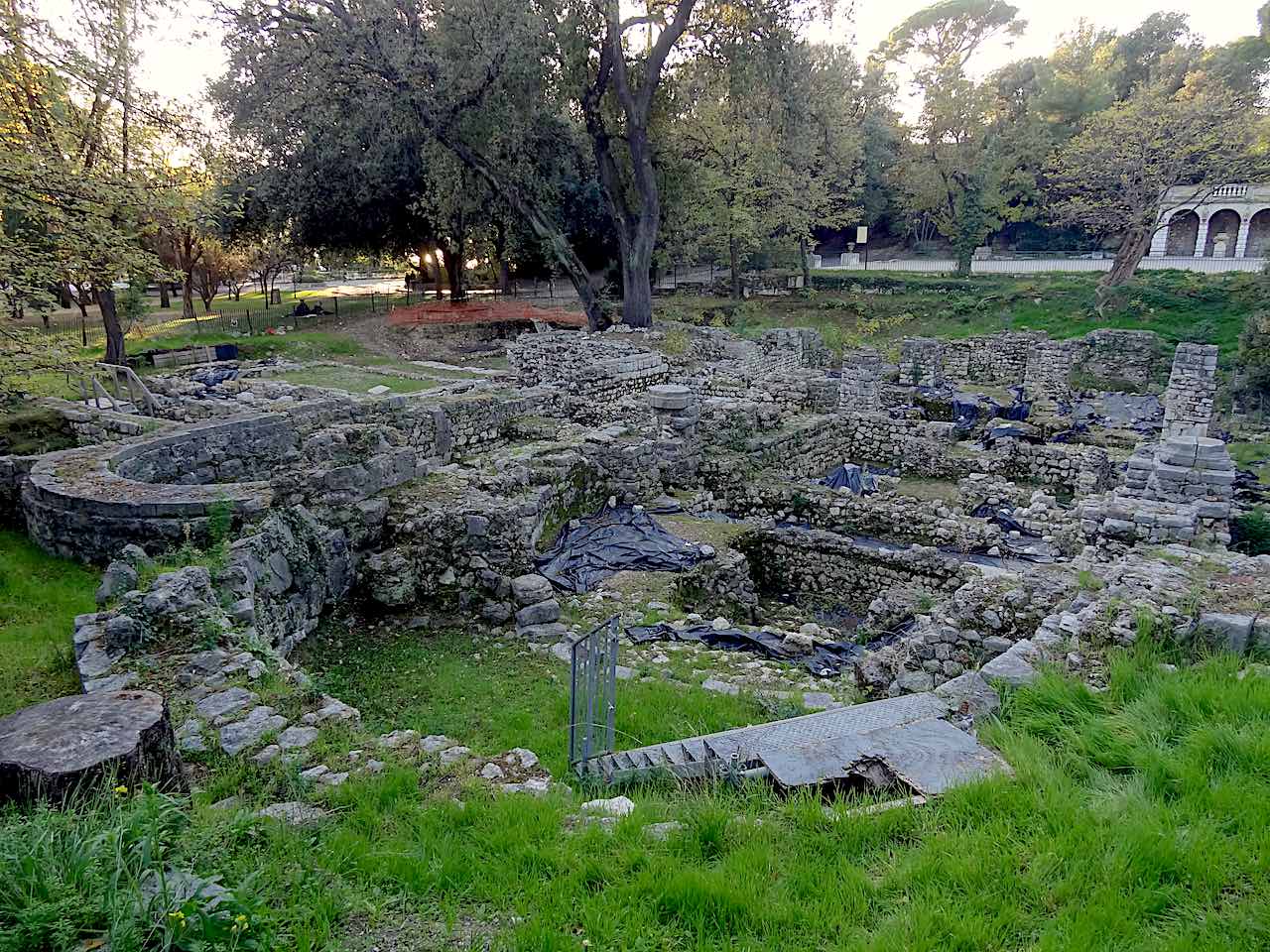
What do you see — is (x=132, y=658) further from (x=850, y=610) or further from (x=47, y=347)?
(x=850, y=610)

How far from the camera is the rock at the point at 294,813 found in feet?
11.5

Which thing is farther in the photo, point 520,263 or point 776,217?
point 520,263

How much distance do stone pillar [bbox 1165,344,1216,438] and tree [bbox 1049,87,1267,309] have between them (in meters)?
12.6

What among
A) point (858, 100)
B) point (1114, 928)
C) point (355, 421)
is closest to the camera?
point (1114, 928)

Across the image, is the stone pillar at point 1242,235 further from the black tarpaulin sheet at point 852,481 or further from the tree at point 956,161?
the black tarpaulin sheet at point 852,481

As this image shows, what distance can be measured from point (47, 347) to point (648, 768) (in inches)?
310

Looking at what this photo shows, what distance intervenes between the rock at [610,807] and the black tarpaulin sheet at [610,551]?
14.9 feet

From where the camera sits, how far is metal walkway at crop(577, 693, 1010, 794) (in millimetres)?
3803

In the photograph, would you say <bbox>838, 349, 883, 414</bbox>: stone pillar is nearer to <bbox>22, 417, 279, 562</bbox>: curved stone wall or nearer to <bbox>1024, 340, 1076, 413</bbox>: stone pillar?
<bbox>1024, 340, 1076, 413</bbox>: stone pillar

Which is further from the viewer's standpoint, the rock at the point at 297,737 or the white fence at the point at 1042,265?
the white fence at the point at 1042,265

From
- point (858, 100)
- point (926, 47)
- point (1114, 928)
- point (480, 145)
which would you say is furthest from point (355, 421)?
point (926, 47)

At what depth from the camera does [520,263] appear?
118 ft

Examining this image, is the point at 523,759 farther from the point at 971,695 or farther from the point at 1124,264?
the point at 1124,264

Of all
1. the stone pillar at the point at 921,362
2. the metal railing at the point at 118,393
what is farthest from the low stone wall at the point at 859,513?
the metal railing at the point at 118,393
